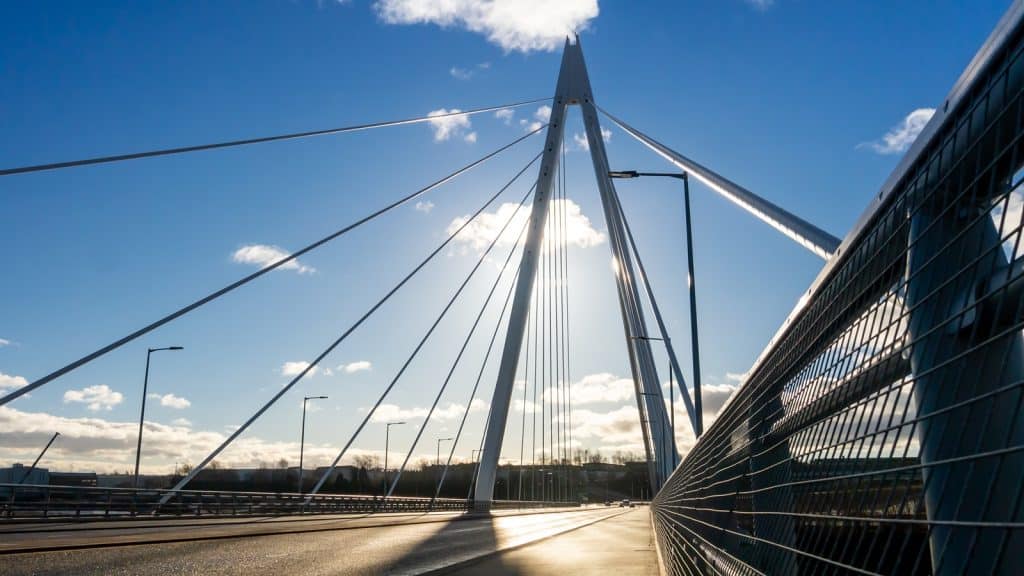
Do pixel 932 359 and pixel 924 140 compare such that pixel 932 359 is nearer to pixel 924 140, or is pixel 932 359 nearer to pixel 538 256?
pixel 924 140

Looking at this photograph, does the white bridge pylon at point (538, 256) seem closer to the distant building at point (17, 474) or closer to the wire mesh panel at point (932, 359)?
the wire mesh panel at point (932, 359)

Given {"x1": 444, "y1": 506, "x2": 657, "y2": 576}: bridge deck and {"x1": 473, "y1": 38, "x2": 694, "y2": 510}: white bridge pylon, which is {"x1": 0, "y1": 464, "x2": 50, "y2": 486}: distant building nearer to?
{"x1": 473, "y1": 38, "x2": 694, "y2": 510}: white bridge pylon

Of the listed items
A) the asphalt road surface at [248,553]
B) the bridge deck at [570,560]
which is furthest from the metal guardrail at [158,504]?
the bridge deck at [570,560]

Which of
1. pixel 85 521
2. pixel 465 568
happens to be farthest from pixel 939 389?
pixel 85 521

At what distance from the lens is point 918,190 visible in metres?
2.31

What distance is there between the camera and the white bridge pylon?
2825 cm

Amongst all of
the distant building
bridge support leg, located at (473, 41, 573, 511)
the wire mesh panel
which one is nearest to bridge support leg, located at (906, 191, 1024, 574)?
the wire mesh panel

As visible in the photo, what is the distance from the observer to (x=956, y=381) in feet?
7.08

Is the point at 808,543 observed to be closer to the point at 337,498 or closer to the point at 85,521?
the point at 85,521

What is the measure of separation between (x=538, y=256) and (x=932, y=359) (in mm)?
28288

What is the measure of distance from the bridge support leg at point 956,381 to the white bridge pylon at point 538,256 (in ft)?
79.2

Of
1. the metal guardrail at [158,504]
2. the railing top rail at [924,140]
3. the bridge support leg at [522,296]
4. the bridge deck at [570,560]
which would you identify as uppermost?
the bridge support leg at [522,296]

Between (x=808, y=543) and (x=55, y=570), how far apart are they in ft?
29.0

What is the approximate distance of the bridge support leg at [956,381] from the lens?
212 cm
